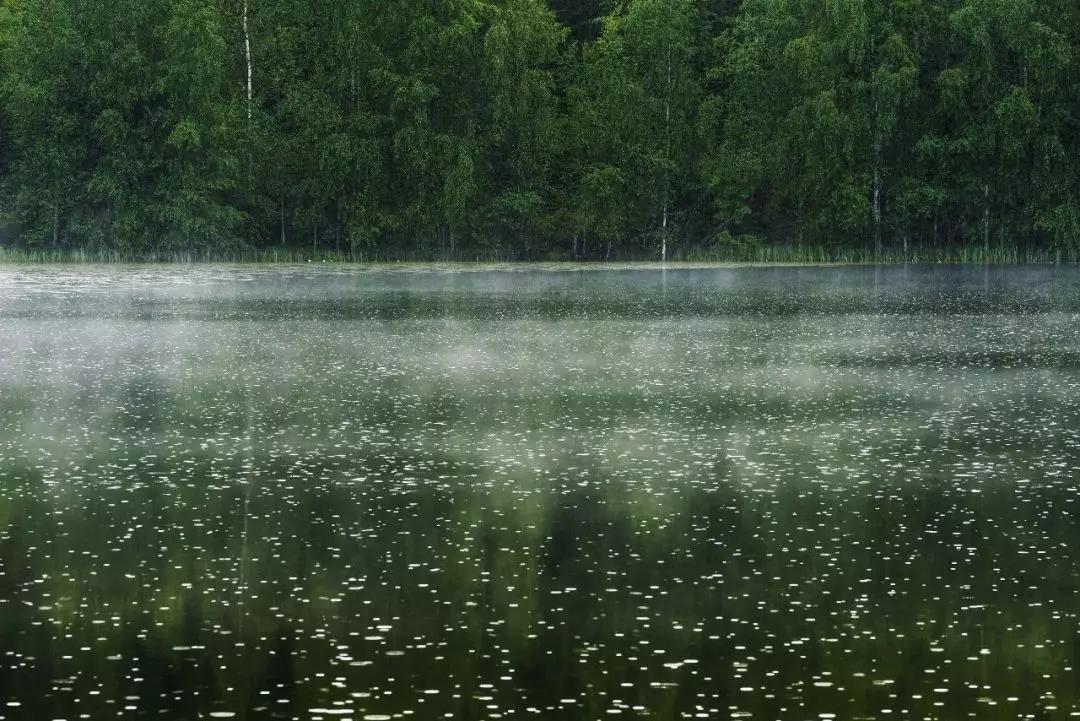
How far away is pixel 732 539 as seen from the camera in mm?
9883

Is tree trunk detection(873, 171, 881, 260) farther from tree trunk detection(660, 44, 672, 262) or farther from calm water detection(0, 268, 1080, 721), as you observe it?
calm water detection(0, 268, 1080, 721)

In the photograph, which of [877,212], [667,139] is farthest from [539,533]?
[667,139]

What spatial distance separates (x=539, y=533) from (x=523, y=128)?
58.5m

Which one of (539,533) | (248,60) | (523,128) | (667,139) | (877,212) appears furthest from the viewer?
(248,60)

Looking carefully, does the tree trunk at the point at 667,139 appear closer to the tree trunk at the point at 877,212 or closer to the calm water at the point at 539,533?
the tree trunk at the point at 877,212

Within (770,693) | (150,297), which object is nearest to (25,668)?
(770,693)

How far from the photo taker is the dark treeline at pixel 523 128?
64.5 m

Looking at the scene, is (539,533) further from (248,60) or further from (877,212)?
(248,60)

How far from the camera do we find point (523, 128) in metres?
67.8

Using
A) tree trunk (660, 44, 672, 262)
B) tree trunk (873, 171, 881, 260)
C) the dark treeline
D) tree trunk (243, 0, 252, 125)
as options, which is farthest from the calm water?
tree trunk (243, 0, 252, 125)

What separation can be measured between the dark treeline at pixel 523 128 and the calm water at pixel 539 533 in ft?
141

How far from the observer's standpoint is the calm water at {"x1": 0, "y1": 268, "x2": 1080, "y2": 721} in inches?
273

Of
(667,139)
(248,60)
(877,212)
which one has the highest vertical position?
Answer: (248,60)

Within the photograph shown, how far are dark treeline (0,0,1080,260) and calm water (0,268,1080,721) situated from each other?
141 ft
